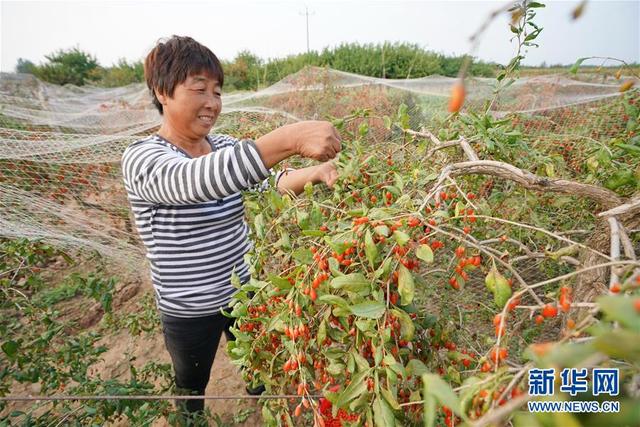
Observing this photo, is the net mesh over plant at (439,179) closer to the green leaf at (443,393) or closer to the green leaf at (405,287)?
the green leaf at (405,287)

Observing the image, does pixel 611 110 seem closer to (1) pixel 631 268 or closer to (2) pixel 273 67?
(1) pixel 631 268

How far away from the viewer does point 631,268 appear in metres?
0.53

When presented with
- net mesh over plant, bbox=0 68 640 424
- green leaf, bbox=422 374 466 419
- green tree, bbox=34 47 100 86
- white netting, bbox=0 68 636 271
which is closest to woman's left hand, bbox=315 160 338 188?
net mesh over plant, bbox=0 68 640 424

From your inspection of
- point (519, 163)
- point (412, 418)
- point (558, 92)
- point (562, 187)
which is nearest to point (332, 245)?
point (412, 418)

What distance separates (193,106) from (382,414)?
1282 millimetres

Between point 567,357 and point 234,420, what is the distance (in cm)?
219

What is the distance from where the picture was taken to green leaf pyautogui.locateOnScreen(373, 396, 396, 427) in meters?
0.61

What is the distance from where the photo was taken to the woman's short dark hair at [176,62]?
4.60ft

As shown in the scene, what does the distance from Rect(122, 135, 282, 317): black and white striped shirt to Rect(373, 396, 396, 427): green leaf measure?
714mm

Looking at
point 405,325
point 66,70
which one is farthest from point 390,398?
point 66,70

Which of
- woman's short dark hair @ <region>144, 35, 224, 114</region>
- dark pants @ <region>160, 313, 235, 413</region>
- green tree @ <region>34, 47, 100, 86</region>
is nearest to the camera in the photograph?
woman's short dark hair @ <region>144, 35, 224, 114</region>

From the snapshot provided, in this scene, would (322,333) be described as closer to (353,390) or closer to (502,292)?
(353,390)

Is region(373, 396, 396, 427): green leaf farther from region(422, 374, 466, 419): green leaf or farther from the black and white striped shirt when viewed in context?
the black and white striped shirt

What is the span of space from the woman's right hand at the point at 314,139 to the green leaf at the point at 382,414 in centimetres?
72
